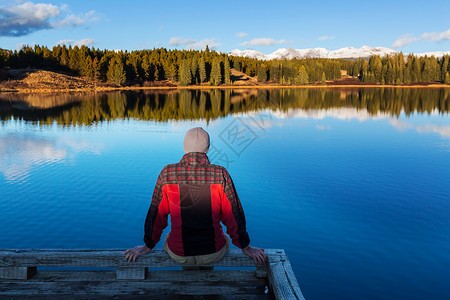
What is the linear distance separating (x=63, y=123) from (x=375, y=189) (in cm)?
3263

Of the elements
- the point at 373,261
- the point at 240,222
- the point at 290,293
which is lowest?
the point at 373,261

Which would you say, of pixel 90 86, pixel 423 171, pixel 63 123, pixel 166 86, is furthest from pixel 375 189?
pixel 166 86

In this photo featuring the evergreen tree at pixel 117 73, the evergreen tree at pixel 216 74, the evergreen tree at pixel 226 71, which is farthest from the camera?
the evergreen tree at pixel 226 71

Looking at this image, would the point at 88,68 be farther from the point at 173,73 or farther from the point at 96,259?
the point at 96,259

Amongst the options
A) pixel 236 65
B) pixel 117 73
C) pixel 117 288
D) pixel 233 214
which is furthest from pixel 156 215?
pixel 236 65

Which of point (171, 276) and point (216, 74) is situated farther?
point (216, 74)

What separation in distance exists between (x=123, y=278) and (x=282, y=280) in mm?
2452

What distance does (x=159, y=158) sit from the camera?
23.1m

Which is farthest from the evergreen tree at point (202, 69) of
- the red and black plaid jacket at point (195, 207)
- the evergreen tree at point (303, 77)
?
the red and black plaid jacket at point (195, 207)

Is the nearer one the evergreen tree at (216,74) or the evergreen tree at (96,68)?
the evergreen tree at (96,68)

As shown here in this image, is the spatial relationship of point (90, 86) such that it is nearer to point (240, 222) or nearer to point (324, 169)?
point (324, 169)

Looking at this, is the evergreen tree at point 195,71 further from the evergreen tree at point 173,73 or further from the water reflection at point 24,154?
the water reflection at point 24,154

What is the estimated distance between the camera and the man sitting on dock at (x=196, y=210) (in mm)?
4754

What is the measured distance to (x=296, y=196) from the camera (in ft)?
50.3
